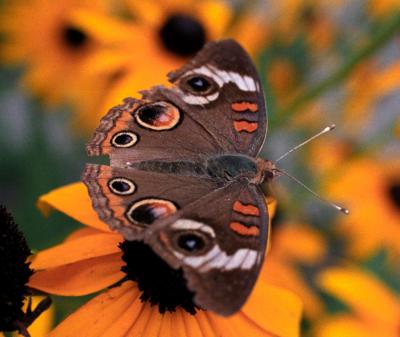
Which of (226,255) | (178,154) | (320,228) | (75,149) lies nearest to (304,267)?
(320,228)

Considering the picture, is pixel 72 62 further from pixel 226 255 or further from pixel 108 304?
pixel 226 255

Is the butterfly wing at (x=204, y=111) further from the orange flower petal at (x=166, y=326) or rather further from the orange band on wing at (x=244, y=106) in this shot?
the orange flower petal at (x=166, y=326)

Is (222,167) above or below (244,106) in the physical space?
below

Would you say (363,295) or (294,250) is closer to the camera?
(363,295)

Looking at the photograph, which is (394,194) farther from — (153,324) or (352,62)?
(153,324)

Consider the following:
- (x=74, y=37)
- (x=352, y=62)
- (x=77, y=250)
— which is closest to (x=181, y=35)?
(x=74, y=37)

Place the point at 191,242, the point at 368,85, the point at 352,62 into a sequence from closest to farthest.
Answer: the point at 191,242
the point at 352,62
the point at 368,85

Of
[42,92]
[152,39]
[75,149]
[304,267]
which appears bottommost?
[304,267]

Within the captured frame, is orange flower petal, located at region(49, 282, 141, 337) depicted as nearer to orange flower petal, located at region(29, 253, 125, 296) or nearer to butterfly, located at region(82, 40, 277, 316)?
orange flower petal, located at region(29, 253, 125, 296)
